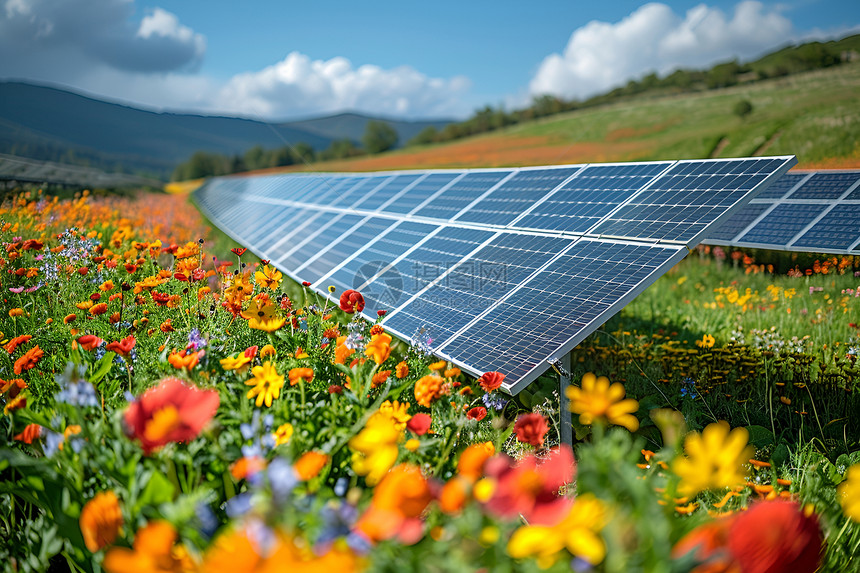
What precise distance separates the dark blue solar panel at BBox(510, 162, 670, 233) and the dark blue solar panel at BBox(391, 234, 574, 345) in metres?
0.29

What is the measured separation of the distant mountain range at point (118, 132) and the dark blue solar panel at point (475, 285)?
106 feet

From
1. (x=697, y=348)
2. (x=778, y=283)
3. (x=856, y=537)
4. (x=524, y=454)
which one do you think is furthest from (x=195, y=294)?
(x=778, y=283)

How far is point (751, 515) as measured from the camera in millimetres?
1575

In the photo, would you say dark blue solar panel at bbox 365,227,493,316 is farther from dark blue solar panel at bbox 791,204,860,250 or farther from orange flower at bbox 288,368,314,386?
dark blue solar panel at bbox 791,204,860,250

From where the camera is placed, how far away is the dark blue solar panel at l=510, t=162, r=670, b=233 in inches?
199

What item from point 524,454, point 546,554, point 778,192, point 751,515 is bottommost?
point 524,454

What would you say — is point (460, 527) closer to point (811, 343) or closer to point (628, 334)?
point (628, 334)

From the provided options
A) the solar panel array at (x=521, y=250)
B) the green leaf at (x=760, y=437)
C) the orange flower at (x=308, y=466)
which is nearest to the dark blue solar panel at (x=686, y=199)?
the solar panel array at (x=521, y=250)

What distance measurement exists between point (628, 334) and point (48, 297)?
5989 mm

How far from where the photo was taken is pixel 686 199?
4.33 metres

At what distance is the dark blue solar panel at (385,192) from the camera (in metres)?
9.13

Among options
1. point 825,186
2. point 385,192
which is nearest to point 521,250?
point 385,192

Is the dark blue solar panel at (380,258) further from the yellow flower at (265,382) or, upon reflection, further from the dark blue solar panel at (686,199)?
the yellow flower at (265,382)

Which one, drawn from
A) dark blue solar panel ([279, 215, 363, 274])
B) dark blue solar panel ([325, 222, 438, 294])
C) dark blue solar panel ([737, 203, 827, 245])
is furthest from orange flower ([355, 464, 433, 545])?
dark blue solar panel ([737, 203, 827, 245])
